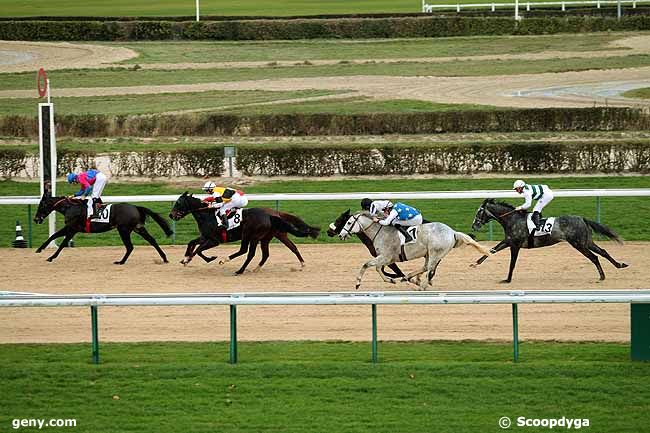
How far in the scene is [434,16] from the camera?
4616 cm

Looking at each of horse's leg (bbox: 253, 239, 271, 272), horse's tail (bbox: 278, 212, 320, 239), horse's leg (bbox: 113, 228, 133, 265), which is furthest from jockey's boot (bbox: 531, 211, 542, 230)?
horse's leg (bbox: 113, 228, 133, 265)

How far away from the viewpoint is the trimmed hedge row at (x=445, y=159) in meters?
21.6

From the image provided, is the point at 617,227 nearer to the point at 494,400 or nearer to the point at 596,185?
the point at 596,185

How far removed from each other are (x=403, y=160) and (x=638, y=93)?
1185 centimetres

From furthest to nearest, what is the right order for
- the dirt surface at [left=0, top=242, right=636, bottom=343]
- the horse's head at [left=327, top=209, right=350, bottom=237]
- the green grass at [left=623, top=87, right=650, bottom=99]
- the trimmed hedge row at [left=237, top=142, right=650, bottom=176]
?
the green grass at [left=623, top=87, right=650, bottom=99], the trimmed hedge row at [left=237, top=142, right=650, bottom=176], the horse's head at [left=327, top=209, right=350, bottom=237], the dirt surface at [left=0, top=242, right=636, bottom=343]

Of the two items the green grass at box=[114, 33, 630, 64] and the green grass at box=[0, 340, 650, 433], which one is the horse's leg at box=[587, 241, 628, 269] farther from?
the green grass at box=[114, 33, 630, 64]

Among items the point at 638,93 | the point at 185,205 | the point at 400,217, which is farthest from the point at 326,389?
the point at 638,93

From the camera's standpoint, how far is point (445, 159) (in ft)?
71.9

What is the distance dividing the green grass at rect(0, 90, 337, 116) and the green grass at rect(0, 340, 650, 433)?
809 inches

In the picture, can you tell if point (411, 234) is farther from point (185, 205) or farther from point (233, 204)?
point (185, 205)

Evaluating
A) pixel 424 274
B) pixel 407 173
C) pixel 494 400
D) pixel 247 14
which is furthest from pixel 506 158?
pixel 247 14

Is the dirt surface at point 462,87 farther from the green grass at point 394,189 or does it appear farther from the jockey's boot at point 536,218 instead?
the jockey's boot at point 536,218

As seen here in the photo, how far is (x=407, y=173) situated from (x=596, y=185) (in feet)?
10.7

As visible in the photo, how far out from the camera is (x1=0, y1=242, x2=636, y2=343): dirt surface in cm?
1142
